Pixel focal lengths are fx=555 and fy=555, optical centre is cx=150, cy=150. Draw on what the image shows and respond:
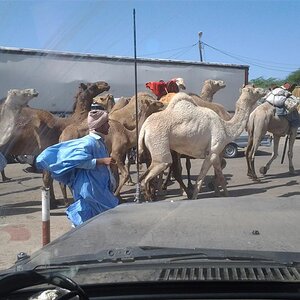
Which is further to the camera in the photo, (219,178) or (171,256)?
(219,178)

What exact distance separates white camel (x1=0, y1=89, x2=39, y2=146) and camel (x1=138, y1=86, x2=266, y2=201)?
2.18m

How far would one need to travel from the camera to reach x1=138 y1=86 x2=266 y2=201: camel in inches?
392

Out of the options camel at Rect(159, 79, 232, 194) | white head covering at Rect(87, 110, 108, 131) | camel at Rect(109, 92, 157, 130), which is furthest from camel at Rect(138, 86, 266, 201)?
white head covering at Rect(87, 110, 108, 131)

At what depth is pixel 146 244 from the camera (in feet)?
8.32

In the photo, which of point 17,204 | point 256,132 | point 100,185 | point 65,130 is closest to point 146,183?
point 65,130

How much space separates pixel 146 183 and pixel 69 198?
2.22m

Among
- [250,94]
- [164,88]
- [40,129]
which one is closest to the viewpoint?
[40,129]

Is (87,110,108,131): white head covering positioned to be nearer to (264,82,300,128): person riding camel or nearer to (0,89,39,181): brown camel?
(0,89,39,181): brown camel

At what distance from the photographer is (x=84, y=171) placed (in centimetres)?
525

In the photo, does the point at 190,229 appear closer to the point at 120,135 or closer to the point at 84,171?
the point at 84,171

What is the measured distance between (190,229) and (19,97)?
7562 mm

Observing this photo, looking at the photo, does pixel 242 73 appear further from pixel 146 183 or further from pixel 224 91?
Answer: pixel 146 183

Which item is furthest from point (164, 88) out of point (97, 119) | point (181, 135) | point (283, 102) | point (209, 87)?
point (97, 119)

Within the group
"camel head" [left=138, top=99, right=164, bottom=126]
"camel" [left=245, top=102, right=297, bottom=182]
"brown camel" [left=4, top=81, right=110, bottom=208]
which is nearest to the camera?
"brown camel" [left=4, top=81, right=110, bottom=208]
